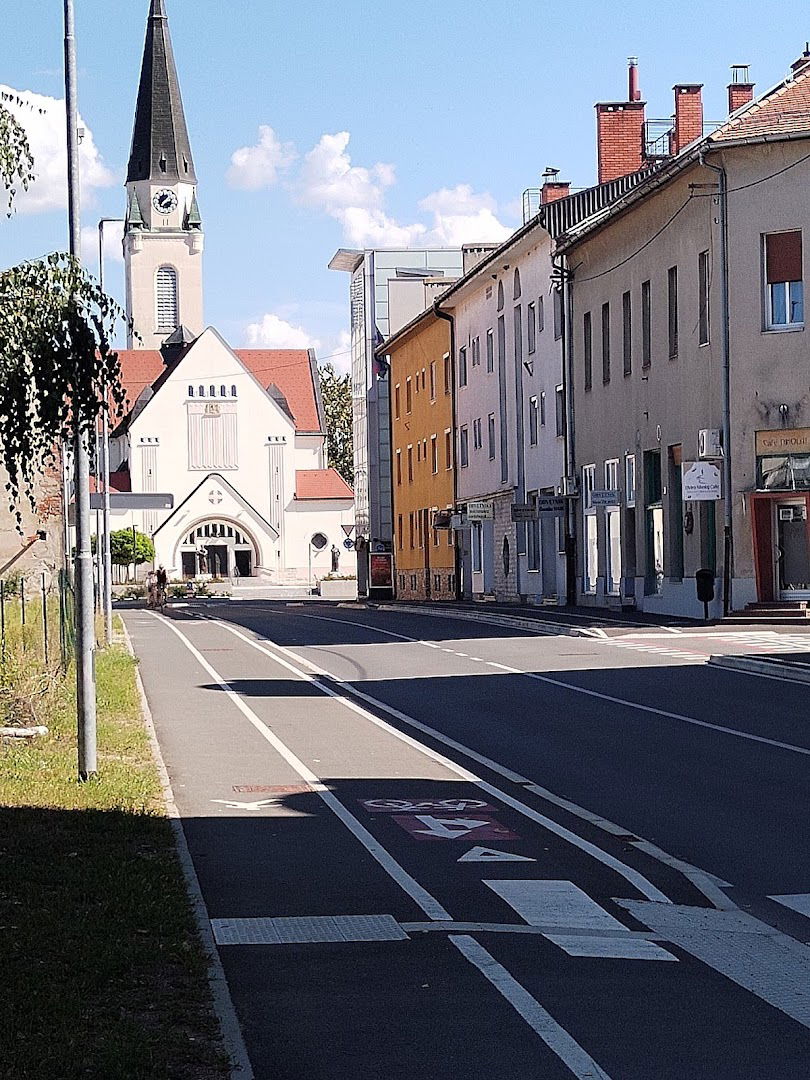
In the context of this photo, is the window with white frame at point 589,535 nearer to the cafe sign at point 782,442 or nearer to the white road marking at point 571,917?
the cafe sign at point 782,442

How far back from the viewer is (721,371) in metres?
37.5

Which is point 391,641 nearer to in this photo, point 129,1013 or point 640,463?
point 640,463

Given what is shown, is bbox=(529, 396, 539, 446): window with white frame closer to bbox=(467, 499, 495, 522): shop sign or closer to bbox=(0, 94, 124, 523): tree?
bbox=(467, 499, 495, 522): shop sign

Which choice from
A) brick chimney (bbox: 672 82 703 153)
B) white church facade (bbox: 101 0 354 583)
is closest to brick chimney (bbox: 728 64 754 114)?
brick chimney (bbox: 672 82 703 153)

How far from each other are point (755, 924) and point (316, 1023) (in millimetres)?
2917

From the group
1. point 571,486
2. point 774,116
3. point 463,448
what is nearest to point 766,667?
point 774,116

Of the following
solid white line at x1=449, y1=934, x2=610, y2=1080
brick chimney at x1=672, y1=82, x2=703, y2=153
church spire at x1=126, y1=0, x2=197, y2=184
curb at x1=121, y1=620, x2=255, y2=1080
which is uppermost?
church spire at x1=126, y1=0, x2=197, y2=184

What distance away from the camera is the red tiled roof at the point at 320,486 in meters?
117

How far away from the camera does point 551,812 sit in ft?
39.9

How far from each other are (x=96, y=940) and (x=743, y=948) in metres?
2.99

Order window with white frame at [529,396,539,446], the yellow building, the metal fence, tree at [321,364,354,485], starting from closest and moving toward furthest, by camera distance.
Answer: the metal fence
window with white frame at [529,396,539,446]
the yellow building
tree at [321,364,354,485]

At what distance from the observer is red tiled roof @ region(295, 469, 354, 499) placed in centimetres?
11731

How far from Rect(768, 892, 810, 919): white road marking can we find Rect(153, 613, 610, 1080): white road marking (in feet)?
6.06

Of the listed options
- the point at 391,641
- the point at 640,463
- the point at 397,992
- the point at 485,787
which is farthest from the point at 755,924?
the point at 640,463
